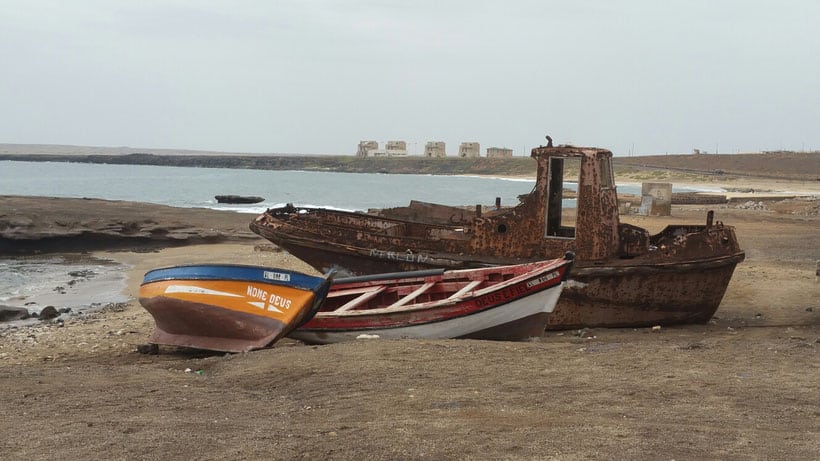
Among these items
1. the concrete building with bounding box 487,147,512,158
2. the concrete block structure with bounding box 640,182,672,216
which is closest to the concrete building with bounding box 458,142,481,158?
the concrete building with bounding box 487,147,512,158

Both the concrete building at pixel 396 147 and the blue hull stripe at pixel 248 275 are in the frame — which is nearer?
the blue hull stripe at pixel 248 275

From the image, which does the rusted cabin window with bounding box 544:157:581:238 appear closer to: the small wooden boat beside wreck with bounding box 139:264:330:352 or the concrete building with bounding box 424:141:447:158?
the small wooden boat beside wreck with bounding box 139:264:330:352

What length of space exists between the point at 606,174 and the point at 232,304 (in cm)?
524

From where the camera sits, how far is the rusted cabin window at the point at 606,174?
11.2 meters

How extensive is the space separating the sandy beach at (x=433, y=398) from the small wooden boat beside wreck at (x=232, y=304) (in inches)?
13.6

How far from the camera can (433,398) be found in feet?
20.6

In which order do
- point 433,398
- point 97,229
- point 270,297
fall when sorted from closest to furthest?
1. point 433,398
2. point 270,297
3. point 97,229

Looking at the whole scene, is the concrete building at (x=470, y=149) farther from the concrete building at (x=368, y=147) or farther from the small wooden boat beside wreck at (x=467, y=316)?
the small wooden boat beside wreck at (x=467, y=316)

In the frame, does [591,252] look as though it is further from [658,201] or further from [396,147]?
[396,147]

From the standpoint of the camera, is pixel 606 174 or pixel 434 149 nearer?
pixel 606 174

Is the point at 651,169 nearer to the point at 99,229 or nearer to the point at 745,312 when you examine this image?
the point at 99,229

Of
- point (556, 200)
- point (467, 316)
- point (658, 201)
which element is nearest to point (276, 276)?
point (467, 316)

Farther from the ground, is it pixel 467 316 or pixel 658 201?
pixel 658 201

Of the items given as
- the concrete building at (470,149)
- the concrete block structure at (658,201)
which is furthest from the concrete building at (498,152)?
the concrete block structure at (658,201)
